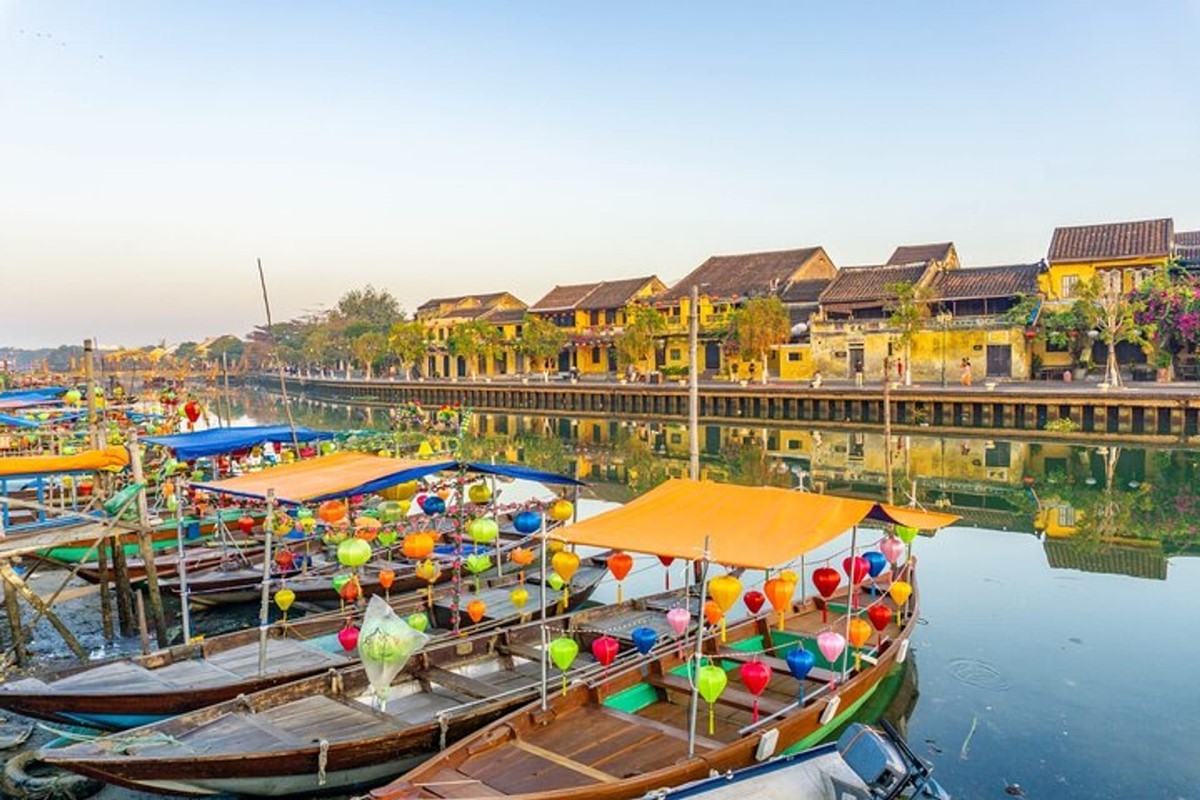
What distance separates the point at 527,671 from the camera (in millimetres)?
8773

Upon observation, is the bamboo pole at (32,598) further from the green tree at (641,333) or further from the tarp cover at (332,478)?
the green tree at (641,333)

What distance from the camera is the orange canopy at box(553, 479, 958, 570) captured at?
24.2 ft

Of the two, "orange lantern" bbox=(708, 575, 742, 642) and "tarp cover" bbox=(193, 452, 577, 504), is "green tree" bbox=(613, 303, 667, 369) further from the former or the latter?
"orange lantern" bbox=(708, 575, 742, 642)

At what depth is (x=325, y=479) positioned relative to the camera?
10641 mm

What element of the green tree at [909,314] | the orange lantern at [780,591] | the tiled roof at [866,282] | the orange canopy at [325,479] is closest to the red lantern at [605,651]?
the orange lantern at [780,591]

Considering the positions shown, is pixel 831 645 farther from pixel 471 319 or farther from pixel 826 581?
pixel 471 319

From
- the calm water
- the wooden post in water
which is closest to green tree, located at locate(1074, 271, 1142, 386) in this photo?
the calm water

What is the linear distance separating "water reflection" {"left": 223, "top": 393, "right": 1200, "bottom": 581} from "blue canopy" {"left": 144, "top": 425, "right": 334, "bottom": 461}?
23.1 feet

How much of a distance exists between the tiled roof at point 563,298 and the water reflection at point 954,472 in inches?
734

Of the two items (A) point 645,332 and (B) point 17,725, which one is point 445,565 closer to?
(B) point 17,725

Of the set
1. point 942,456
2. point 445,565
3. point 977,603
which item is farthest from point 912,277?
point 445,565

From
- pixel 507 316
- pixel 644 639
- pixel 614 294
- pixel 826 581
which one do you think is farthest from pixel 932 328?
pixel 644 639

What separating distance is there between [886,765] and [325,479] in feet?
24.1

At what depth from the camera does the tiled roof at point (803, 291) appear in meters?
47.1
